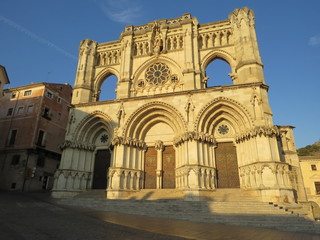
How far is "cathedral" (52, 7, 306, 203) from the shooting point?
14805mm

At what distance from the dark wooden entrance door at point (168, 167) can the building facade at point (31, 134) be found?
1352 cm

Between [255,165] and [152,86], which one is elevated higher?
[152,86]

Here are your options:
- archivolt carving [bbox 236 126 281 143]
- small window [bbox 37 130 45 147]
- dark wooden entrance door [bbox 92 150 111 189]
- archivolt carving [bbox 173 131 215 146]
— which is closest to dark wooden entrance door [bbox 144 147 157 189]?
archivolt carving [bbox 173 131 215 146]

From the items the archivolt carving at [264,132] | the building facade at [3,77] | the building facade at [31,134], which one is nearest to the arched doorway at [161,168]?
the archivolt carving at [264,132]

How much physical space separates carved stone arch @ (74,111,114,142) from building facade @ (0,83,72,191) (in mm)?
6725

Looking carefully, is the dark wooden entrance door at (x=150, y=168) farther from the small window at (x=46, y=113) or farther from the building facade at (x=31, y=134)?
the small window at (x=46, y=113)

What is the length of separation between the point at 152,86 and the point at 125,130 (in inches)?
204

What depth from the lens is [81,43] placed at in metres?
23.5

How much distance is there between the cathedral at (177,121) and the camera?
48.6ft

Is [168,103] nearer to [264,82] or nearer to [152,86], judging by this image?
[152,86]

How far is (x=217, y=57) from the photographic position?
20.1 meters

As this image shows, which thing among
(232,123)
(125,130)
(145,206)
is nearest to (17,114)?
(125,130)

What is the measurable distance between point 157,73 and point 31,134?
632 inches

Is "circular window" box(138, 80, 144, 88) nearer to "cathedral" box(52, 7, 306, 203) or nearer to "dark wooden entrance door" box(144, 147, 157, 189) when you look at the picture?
"cathedral" box(52, 7, 306, 203)
